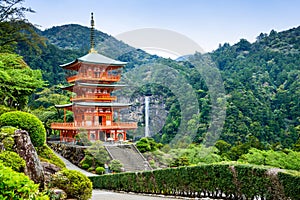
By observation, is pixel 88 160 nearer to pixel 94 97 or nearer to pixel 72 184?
pixel 94 97

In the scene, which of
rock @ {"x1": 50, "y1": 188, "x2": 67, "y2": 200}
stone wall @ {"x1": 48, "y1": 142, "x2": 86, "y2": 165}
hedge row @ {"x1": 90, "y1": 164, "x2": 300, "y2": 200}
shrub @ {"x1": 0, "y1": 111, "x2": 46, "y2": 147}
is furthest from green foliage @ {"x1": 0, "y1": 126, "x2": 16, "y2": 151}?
stone wall @ {"x1": 48, "y1": 142, "x2": 86, "y2": 165}

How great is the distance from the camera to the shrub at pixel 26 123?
11.0 m

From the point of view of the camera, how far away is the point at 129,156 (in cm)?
2236

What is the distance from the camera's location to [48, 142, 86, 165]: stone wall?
22703mm

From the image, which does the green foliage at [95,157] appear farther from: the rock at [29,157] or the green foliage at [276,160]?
the rock at [29,157]

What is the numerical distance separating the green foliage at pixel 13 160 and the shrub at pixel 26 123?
4.37m

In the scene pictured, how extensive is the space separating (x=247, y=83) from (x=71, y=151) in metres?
27.5

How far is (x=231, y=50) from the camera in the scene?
62.4 m

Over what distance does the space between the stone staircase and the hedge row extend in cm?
859

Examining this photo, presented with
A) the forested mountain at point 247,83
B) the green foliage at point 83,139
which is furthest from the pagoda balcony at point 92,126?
the forested mountain at point 247,83

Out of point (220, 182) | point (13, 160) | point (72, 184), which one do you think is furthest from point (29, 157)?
point (220, 182)

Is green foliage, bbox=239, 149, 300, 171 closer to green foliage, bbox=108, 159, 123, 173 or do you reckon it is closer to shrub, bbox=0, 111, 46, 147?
green foliage, bbox=108, 159, 123, 173

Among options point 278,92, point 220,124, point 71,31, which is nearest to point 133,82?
point 220,124

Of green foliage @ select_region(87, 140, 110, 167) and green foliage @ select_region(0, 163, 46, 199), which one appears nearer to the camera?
green foliage @ select_region(0, 163, 46, 199)
